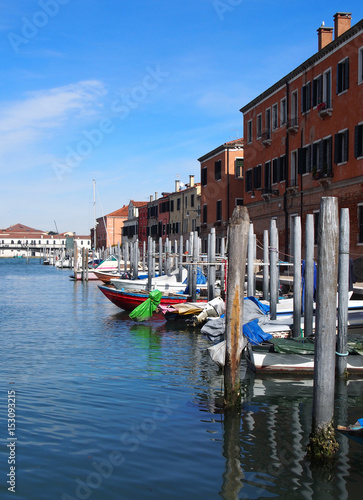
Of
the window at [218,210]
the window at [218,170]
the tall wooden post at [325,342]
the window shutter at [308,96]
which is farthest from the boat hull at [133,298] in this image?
the window at [218,170]

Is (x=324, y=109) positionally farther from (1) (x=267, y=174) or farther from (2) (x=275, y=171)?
(1) (x=267, y=174)

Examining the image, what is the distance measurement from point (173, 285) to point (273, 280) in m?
11.7

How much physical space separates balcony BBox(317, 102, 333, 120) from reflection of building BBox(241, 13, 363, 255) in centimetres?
2

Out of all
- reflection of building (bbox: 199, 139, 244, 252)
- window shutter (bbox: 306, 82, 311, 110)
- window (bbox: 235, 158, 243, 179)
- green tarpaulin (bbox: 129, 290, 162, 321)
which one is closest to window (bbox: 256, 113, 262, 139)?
window shutter (bbox: 306, 82, 311, 110)

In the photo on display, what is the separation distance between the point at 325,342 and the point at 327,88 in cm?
2084

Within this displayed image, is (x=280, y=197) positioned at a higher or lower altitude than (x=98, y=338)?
higher

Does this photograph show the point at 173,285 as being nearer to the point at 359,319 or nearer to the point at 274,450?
the point at 359,319

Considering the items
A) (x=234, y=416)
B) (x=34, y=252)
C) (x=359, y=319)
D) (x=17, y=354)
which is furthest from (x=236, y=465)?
(x=34, y=252)

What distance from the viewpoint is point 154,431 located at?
332 inches

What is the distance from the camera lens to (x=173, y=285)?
26.6 meters

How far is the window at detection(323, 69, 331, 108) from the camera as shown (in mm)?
25516

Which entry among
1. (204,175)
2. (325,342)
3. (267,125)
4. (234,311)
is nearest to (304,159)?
(267,125)

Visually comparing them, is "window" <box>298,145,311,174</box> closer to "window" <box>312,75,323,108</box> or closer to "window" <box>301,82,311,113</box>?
"window" <box>301,82,311,113</box>

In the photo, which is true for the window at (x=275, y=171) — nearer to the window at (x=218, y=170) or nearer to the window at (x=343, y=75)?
the window at (x=343, y=75)
